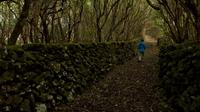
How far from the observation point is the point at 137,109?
8.95 m

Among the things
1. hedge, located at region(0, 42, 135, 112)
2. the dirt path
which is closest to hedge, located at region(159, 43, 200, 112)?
the dirt path

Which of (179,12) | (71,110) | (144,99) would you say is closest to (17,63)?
(71,110)

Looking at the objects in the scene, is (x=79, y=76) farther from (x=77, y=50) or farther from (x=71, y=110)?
(x=71, y=110)

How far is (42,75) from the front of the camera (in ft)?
29.2

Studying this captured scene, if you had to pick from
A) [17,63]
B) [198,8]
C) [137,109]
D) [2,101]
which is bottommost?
[137,109]

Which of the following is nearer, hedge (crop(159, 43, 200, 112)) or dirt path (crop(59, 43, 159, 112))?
hedge (crop(159, 43, 200, 112))

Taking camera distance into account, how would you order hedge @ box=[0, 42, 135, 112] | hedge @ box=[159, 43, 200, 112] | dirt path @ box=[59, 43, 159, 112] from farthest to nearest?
dirt path @ box=[59, 43, 159, 112], hedge @ box=[0, 42, 135, 112], hedge @ box=[159, 43, 200, 112]

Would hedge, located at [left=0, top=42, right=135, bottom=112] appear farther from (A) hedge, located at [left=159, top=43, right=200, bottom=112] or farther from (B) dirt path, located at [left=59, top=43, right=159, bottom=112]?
(A) hedge, located at [left=159, top=43, right=200, bottom=112]

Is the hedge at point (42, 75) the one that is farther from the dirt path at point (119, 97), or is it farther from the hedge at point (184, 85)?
the hedge at point (184, 85)

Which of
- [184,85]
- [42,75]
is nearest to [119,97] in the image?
[184,85]

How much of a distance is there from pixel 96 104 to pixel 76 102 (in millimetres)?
604

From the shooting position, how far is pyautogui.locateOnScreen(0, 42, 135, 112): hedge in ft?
24.6

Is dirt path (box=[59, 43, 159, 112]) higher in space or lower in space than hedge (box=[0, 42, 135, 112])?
lower

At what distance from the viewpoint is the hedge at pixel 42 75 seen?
750 cm
